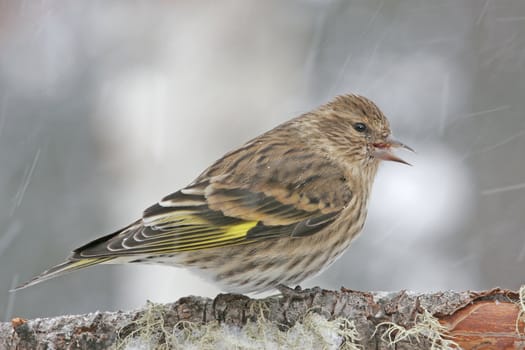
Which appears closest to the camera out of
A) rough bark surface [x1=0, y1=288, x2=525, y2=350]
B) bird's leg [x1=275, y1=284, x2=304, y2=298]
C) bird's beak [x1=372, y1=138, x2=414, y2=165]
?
rough bark surface [x1=0, y1=288, x2=525, y2=350]

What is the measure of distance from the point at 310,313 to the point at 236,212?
96 centimetres

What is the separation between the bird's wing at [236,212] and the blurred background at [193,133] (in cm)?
290

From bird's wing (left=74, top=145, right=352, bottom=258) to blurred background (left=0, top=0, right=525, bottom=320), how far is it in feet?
9.53

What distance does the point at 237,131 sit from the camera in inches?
310

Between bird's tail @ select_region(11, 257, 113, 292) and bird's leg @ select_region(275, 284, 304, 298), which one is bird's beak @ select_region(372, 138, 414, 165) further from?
bird's tail @ select_region(11, 257, 113, 292)

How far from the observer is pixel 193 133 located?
777 centimetres

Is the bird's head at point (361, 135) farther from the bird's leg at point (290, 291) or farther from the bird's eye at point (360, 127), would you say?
the bird's leg at point (290, 291)

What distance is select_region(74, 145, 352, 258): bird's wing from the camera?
15.0 feet

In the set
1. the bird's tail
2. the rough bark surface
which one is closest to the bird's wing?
the bird's tail

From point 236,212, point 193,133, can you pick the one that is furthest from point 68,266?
point 193,133

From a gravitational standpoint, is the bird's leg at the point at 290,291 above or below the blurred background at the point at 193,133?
below

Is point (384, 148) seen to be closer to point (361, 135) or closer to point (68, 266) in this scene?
point (361, 135)

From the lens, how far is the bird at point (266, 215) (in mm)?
4531

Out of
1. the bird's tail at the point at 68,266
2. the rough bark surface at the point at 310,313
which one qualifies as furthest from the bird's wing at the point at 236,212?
the rough bark surface at the point at 310,313
